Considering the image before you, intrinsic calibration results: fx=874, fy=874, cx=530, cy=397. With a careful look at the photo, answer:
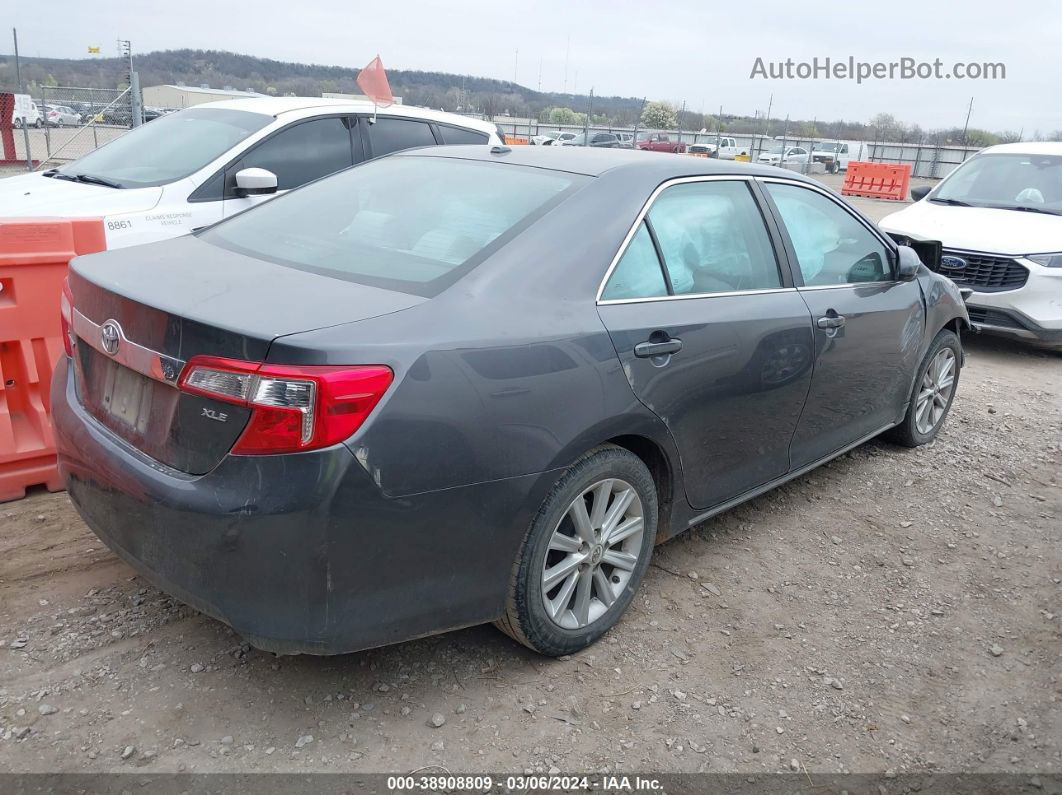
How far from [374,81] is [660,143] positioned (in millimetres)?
28471

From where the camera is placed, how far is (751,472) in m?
3.64

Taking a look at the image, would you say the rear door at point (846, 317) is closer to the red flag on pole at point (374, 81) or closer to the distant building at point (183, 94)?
the red flag on pole at point (374, 81)

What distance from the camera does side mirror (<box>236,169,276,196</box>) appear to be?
18.6 feet

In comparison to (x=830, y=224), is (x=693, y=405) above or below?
below

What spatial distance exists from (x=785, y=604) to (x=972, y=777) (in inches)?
38.6

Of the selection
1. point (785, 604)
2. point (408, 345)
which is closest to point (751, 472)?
point (785, 604)

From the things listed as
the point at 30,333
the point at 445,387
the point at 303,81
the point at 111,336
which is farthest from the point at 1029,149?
the point at 303,81

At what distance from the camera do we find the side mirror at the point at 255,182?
18.6 feet

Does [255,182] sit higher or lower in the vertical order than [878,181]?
higher

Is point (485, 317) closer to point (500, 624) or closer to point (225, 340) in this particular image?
point (225, 340)

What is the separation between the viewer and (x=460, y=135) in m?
7.33

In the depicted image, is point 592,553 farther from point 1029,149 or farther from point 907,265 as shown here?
point 1029,149

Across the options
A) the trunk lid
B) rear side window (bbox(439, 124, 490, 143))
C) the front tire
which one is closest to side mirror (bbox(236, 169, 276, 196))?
rear side window (bbox(439, 124, 490, 143))

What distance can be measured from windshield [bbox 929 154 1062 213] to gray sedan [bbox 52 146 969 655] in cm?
600
